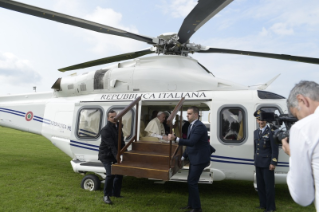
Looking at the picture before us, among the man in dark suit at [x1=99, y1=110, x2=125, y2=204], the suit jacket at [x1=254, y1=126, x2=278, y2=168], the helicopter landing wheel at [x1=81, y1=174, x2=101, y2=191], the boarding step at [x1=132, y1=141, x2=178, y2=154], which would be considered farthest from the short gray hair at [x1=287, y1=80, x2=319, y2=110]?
the helicopter landing wheel at [x1=81, y1=174, x2=101, y2=191]

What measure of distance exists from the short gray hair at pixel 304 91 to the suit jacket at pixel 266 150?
3.05 metres

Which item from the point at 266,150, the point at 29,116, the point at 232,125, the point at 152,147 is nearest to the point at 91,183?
the point at 152,147

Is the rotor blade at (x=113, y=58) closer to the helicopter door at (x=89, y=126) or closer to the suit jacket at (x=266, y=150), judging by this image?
the helicopter door at (x=89, y=126)

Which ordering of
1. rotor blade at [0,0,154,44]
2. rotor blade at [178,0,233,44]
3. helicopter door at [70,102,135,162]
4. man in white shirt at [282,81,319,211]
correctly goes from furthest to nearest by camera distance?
helicopter door at [70,102,135,162]
rotor blade at [0,0,154,44]
rotor blade at [178,0,233,44]
man in white shirt at [282,81,319,211]

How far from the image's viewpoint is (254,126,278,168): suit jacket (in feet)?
13.6

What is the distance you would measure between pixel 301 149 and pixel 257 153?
346 centimetres

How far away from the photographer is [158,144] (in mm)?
4711

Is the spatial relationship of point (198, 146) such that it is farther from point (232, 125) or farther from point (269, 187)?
point (269, 187)

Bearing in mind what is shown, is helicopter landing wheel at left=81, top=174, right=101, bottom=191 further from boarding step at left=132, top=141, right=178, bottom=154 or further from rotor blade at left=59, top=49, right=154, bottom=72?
rotor blade at left=59, top=49, right=154, bottom=72

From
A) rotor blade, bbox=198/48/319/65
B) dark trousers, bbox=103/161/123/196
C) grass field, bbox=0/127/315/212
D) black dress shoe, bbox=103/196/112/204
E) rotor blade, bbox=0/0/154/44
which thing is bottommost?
grass field, bbox=0/127/315/212

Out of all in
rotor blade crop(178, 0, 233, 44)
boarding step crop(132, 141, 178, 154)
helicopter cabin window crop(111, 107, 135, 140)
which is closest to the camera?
rotor blade crop(178, 0, 233, 44)

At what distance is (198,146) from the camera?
13.1 feet

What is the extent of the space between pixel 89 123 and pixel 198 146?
10.1 ft

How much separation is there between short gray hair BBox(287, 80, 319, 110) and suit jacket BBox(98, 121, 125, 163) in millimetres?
3475
